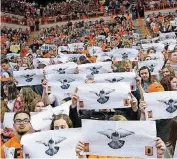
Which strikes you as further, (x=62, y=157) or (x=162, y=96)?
(x=162, y=96)

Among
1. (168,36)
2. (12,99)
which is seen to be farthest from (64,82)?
(168,36)

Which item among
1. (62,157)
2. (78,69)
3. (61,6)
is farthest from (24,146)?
(61,6)

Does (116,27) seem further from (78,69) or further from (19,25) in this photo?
(78,69)

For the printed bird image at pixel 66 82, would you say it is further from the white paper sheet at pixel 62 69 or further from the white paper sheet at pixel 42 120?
the white paper sheet at pixel 42 120

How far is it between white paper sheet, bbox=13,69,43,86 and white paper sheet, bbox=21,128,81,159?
15.8 ft

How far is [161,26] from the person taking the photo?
79.0ft

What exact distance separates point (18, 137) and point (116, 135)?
1216 millimetres

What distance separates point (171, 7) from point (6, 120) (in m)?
26.6

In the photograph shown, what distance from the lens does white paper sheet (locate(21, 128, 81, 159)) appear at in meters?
5.24

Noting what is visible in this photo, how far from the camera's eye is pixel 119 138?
5070mm

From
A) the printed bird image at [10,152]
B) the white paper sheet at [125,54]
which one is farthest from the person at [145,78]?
the white paper sheet at [125,54]

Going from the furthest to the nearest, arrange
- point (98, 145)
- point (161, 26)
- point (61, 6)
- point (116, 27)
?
point (61, 6) → point (116, 27) → point (161, 26) → point (98, 145)

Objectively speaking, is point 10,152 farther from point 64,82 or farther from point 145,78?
point 64,82

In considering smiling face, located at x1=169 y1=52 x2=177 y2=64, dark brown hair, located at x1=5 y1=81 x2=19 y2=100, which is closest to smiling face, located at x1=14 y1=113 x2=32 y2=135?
dark brown hair, located at x1=5 y1=81 x2=19 y2=100
